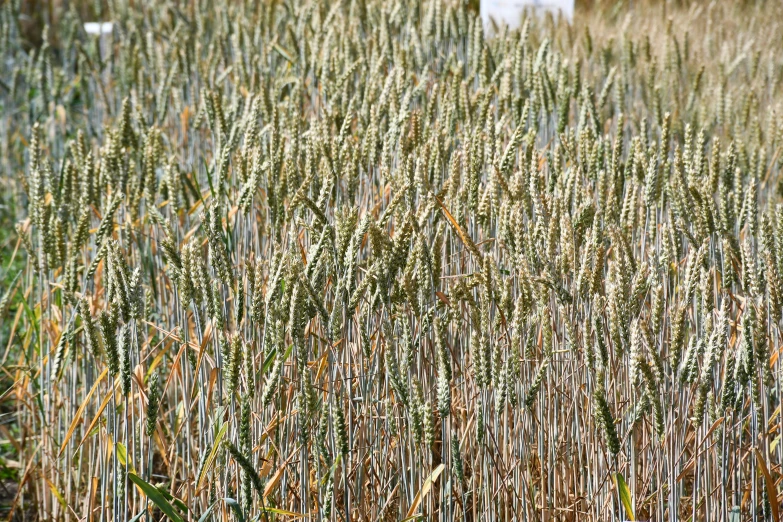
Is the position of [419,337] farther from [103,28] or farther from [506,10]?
[103,28]

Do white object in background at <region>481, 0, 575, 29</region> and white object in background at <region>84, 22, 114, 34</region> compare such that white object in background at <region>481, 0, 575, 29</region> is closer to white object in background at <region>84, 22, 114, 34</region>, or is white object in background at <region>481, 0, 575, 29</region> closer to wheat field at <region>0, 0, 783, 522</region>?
wheat field at <region>0, 0, 783, 522</region>

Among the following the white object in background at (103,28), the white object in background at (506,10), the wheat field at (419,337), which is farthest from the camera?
the white object in background at (103,28)

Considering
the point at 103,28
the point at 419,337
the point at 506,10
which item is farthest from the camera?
the point at 103,28

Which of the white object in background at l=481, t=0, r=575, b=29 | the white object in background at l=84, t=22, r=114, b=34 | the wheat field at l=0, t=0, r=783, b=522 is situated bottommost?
the wheat field at l=0, t=0, r=783, b=522

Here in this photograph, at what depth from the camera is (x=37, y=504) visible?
1960mm

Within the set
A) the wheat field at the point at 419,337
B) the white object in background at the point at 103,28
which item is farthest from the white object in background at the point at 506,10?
the white object in background at the point at 103,28

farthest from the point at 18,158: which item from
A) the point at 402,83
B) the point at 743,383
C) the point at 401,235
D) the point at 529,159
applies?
the point at 743,383

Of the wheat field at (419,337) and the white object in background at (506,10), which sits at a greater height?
the white object in background at (506,10)

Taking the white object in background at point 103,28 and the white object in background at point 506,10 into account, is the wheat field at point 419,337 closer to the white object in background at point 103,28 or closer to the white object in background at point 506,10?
the white object in background at point 506,10

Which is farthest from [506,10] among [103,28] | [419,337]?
[419,337]

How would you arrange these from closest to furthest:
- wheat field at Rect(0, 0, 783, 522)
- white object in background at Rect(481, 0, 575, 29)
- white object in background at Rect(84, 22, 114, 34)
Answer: wheat field at Rect(0, 0, 783, 522) < white object in background at Rect(481, 0, 575, 29) < white object in background at Rect(84, 22, 114, 34)

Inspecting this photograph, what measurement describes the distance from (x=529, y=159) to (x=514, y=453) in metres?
0.71

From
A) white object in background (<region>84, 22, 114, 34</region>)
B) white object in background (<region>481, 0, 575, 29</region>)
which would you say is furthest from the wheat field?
white object in background (<region>84, 22, 114, 34</region>)

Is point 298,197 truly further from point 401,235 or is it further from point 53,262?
point 53,262
